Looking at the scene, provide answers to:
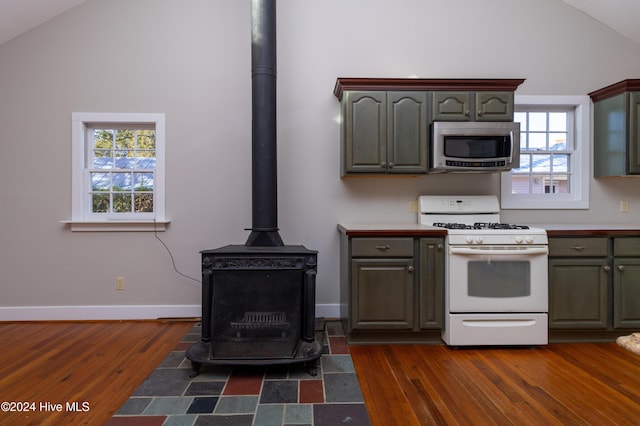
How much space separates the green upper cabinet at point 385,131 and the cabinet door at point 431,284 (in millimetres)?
681

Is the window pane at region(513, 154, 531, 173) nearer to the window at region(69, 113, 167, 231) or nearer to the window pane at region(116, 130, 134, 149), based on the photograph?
the window at region(69, 113, 167, 231)

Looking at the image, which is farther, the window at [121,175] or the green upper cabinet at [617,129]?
the window at [121,175]

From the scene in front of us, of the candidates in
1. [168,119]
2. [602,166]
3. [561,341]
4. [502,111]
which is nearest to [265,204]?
[168,119]

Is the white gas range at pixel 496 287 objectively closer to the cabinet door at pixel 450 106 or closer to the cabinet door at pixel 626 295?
the cabinet door at pixel 626 295

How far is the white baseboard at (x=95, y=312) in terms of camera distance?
3.07 metres

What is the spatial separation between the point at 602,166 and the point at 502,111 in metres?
1.22

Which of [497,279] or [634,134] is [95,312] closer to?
[497,279]

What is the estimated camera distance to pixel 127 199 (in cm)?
321

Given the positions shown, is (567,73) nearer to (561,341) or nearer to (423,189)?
(423,189)

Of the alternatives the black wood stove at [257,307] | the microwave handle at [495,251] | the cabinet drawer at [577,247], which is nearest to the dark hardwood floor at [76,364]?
the black wood stove at [257,307]

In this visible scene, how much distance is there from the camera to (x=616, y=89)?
2926mm

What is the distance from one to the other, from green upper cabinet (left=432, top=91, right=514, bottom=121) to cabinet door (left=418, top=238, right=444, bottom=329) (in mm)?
1089

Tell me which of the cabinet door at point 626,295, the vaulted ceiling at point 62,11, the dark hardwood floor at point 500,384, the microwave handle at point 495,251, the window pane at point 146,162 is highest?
the vaulted ceiling at point 62,11

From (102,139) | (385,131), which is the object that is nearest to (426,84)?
(385,131)
